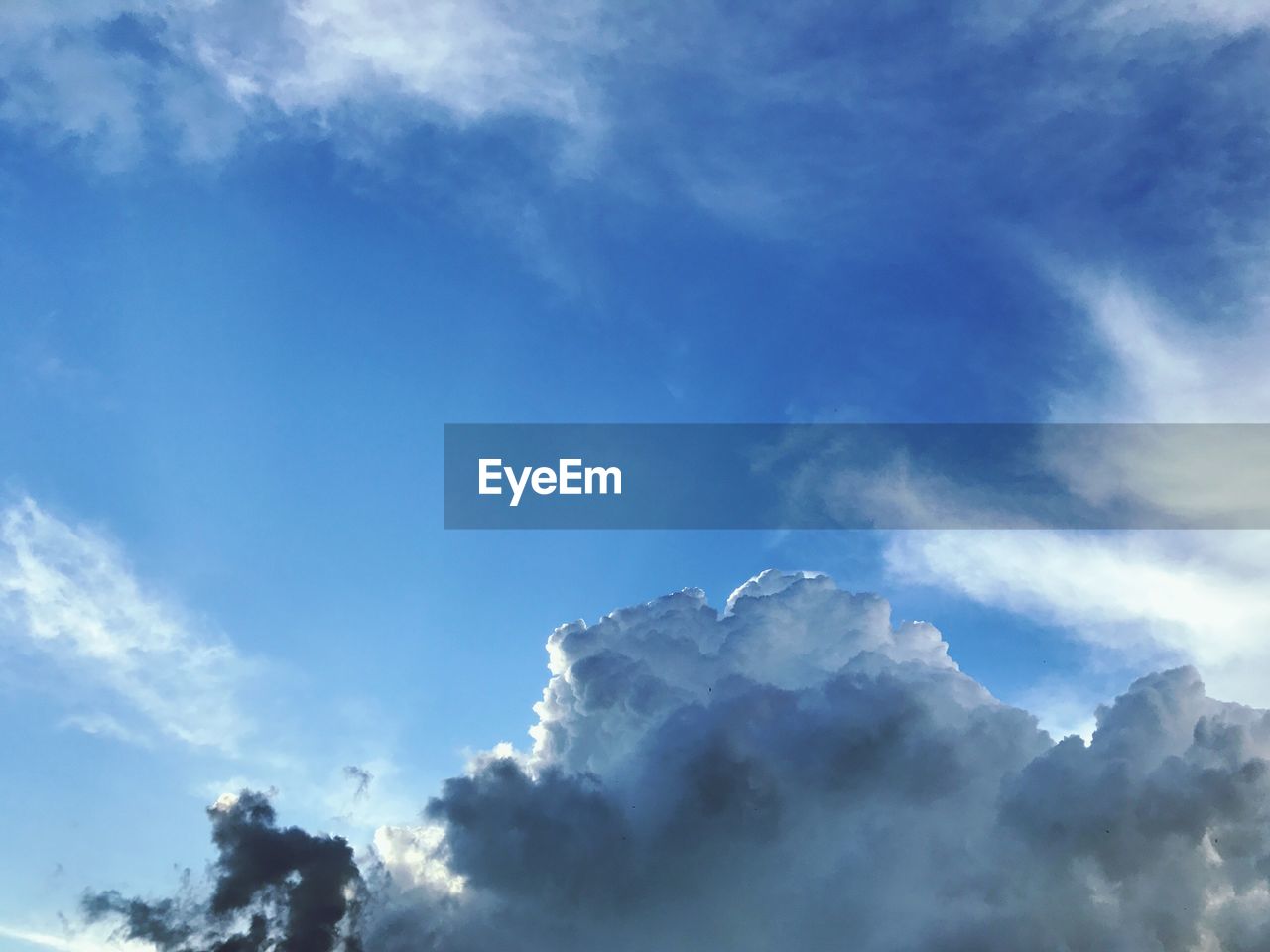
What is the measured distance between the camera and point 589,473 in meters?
87.9

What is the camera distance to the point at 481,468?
86.0 metres

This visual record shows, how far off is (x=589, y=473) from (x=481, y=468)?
13232 millimetres
